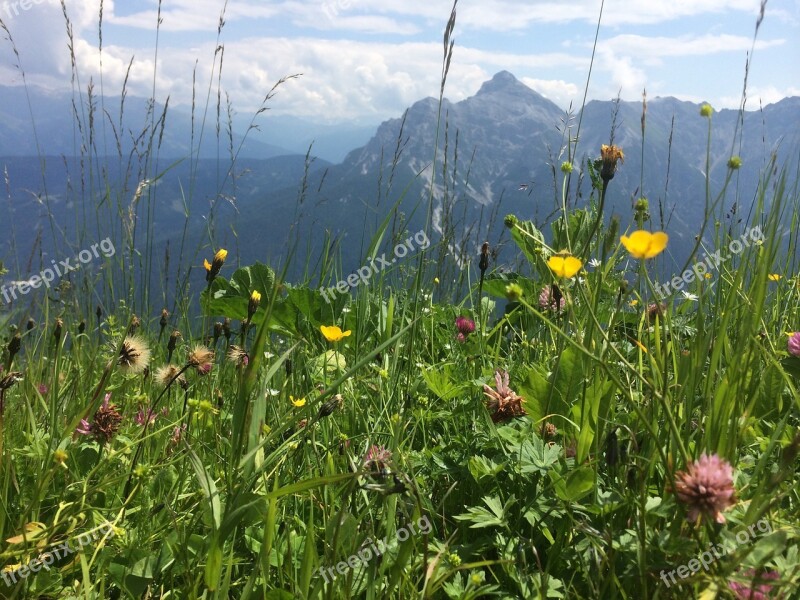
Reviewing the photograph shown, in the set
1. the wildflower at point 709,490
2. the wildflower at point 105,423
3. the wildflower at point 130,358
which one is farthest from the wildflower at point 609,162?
the wildflower at point 105,423

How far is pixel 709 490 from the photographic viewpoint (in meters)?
0.74

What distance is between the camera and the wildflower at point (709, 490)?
734mm

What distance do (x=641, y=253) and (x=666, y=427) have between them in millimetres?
478

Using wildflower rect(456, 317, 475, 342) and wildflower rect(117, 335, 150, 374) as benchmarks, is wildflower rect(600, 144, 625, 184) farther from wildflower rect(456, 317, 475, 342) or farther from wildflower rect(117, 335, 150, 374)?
wildflower rect(117, 335, 150, 374)

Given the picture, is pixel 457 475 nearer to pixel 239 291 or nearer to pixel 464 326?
pixel 464 326

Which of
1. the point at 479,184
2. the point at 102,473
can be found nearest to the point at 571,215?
the point at 102,473

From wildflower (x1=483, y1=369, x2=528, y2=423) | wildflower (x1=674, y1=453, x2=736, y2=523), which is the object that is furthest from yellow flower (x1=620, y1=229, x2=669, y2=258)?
wildflower (x1=483, y1=369, x2=528, y2=423)

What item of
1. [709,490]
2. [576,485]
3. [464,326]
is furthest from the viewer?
[464,326]

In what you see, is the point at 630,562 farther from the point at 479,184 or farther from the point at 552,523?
the point at 479,184

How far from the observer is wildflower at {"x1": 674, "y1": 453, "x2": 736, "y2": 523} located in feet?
2.41

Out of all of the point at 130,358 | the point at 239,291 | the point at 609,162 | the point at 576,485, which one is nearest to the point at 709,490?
the point at 576,485

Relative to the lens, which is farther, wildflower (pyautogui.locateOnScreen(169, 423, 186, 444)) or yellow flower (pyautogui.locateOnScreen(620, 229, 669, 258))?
wildflower (pyautogui.locateOnScreen(169, 423, 186, 444))

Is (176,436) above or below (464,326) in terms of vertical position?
below

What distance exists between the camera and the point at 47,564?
1058mm
